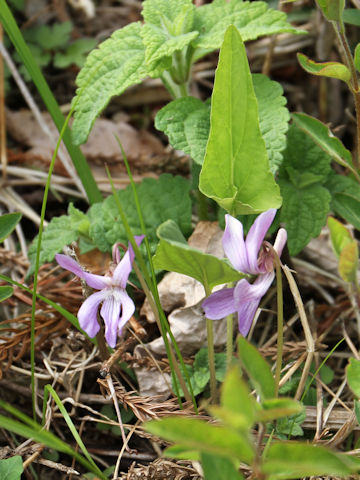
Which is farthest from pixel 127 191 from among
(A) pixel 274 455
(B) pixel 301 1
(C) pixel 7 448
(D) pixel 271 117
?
(B) pixel 301 1

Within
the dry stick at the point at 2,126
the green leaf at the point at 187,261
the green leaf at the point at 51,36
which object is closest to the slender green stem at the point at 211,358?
the green leaf at the point at 187,261

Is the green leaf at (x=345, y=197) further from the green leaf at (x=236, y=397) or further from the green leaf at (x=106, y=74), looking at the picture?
the green leaf at (x=236, y=397)

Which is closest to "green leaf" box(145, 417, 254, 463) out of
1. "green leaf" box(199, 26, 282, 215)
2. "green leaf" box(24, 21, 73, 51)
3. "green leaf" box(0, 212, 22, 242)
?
"green leaf" box(199, 26, 282, 215)

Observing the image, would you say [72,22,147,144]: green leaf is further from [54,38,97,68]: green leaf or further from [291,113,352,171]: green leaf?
[54,38,97,68]: green leaf

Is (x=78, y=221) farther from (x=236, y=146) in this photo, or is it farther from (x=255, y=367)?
(x=255, y=367)

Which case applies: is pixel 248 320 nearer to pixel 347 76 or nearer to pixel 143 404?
pixel 143 404
